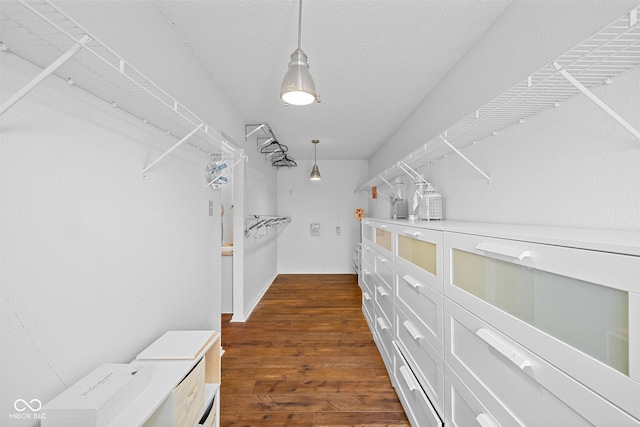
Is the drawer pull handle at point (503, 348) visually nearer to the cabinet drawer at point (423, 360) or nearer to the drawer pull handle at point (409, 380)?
the cabinet drawer at point (423, 360)

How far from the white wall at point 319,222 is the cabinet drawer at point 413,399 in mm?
3694

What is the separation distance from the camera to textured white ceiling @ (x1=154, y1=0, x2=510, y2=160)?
4.76 feet

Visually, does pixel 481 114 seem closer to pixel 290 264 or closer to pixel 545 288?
pixel 545 288

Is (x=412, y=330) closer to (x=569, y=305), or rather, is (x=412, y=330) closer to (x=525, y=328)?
(x=525, y=328)

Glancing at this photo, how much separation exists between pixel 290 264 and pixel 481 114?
4848mm

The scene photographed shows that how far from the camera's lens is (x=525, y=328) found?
79 cm

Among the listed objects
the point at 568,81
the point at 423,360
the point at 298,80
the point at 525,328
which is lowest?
the point at 423,360

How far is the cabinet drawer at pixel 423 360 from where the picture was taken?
4.23ft

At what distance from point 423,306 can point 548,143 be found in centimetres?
98

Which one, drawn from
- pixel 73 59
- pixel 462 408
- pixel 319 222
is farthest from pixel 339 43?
pixel 319 222

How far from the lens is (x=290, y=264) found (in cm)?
563

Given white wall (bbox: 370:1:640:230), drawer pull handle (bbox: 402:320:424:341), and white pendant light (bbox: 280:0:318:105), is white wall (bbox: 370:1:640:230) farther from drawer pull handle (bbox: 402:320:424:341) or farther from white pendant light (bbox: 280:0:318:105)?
white pendant light (bbox: 280:0:318:105)

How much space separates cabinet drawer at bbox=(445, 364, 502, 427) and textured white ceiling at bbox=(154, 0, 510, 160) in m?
1.84

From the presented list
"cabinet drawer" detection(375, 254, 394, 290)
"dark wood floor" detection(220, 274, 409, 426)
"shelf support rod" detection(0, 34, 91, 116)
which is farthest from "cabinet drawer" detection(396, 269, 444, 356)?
"shelf support rod" detection(0, 34, 91, 116)
